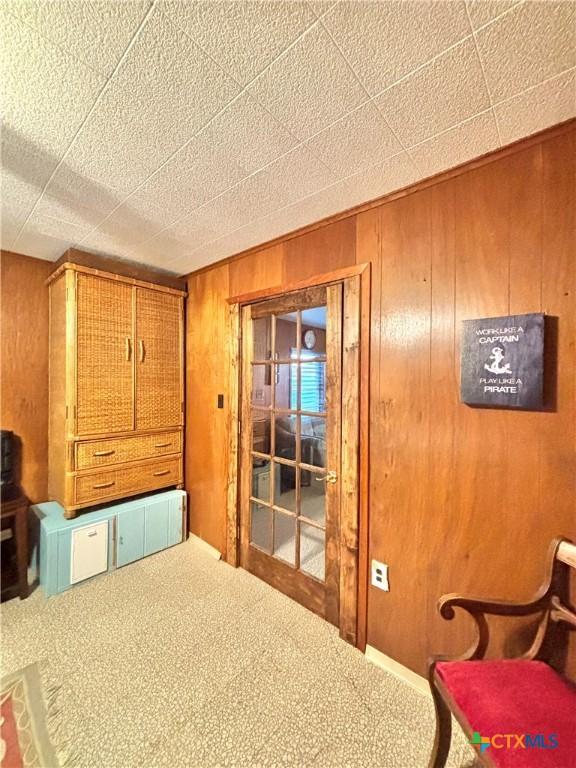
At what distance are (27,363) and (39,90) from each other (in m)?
2.09

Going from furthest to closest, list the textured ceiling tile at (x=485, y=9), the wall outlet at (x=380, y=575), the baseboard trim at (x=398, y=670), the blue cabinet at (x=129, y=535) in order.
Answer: the blue cabinet at (x=129, y=535)
the wall outlet at (x=380, y=575)
the baseboard trim at (x=398, y=670)
the textured ceiling tile at (x=485, y=9)

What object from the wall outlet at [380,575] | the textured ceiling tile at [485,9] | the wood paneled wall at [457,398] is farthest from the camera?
the wall outlet at [380,575]

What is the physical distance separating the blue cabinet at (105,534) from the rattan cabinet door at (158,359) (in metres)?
0.68

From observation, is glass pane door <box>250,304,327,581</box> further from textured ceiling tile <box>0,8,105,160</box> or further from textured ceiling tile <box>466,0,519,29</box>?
textured ceiling tile <box>0,8,105,160</box>

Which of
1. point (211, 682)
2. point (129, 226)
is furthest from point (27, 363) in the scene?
point (211, 682)

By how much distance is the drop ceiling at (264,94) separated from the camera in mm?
792

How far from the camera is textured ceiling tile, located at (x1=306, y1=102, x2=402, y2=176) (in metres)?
1.09

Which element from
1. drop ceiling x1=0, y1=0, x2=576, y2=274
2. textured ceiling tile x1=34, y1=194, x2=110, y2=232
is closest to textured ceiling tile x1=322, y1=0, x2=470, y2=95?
drop ceiling x1=0, y1=0, x2=576, y2=274

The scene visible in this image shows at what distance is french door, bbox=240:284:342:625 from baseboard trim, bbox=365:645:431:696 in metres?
0.26

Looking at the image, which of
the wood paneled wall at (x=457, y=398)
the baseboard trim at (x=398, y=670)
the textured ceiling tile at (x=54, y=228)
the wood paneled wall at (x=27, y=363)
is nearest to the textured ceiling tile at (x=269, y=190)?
the wood paneled wall at (x=457, y=398)

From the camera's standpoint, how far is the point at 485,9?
767mm

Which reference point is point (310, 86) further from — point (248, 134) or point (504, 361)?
point (504, 361)

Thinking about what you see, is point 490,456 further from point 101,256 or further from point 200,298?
point 101,256

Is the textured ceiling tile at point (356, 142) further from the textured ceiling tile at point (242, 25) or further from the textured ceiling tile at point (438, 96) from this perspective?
the textured ceiling tile at point (242, 25)
